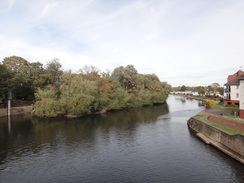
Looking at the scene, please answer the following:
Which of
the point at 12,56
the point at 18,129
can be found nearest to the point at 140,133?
the point at 18,129

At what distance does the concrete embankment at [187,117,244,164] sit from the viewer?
23.2 m

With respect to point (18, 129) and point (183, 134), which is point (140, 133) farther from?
point (18, 129)

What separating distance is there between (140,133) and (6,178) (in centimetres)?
2282

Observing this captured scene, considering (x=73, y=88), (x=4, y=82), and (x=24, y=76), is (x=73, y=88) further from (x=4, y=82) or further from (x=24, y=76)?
(x=24, y=76)

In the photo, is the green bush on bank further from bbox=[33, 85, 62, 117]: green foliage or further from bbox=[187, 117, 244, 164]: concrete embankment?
bbox=[187, 117, 244, 164]: concrete embankment

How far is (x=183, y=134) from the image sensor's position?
118 ft

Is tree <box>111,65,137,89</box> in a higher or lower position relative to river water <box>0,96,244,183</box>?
higher

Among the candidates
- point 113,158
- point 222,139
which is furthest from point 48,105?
point 222,139

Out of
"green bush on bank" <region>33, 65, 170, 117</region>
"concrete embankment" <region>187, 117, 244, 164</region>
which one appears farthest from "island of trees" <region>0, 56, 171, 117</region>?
"concrete embankment" <region>187, 117, 244, 164</region>

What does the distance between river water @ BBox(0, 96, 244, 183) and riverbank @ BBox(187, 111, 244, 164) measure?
31.7 inches

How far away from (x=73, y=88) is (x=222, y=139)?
1630 inches

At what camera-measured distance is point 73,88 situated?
5750 centimetres

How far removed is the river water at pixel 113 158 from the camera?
799 inches

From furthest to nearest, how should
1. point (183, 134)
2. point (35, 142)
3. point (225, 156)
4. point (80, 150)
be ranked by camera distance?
point (183, 134), point (35, 142), point (80, 150), point (225, 156)
